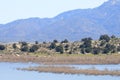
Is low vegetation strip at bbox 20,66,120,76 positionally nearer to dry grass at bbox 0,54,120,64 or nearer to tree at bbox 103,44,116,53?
dry grass at bbox 0,54,120,64

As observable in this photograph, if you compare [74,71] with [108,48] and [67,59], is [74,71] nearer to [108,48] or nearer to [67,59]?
[67,59]

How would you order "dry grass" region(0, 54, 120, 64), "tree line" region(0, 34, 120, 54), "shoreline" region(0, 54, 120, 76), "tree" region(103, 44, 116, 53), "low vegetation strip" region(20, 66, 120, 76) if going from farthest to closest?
"tree line" region(0, 34, 120, 54) → "tree" region(103, 44, 116, 53) → "dry grass" region(0, 54, 120, 64) → "shoreline" region(0, 54, 120, 76) → "low vegetation strip" region(20, 66, 120, 76)

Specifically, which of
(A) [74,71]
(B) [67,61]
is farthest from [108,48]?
(A) [74,71]

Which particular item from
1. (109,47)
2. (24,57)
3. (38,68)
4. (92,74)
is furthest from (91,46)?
(92,74)

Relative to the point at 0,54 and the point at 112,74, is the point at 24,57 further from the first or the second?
the point at 112,74

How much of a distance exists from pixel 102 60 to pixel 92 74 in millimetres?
24535

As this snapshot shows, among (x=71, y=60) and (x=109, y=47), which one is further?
(x=109, y=47)

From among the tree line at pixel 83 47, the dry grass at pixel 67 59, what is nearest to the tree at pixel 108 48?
the tree line at pixel 83 47

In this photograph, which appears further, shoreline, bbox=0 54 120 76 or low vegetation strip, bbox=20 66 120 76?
shoreline, bbox=0 54 120 76

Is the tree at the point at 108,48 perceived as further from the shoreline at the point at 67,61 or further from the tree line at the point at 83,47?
the shoreline at the point at 67,61

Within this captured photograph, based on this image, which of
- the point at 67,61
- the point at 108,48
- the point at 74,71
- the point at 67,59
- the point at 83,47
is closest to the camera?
the point at 74,71

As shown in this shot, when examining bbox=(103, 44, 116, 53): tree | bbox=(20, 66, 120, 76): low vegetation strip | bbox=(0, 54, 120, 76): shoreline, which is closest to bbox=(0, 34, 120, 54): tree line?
bbox=(103, 44, 116, 53): tree

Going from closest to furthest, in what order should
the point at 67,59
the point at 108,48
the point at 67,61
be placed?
1. the point at 67,61
2. the point at 67,59
3. the point at 108,48

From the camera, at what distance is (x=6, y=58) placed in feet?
359
